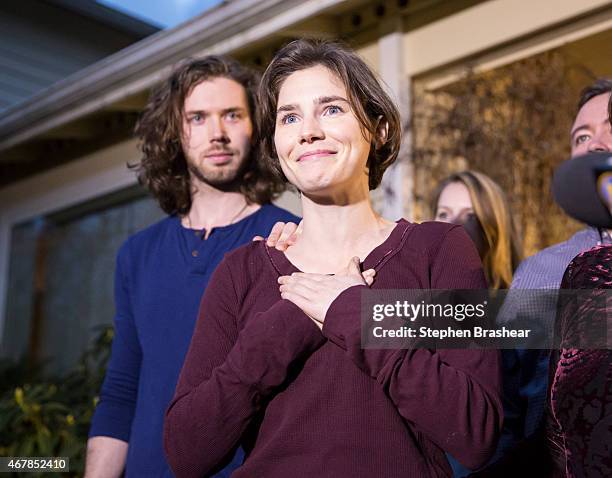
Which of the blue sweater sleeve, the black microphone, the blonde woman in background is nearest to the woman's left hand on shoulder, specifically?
the black microphone

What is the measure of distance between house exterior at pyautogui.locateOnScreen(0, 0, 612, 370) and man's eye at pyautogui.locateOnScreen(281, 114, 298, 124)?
1190 mm

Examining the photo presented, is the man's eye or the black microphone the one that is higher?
the man's eye

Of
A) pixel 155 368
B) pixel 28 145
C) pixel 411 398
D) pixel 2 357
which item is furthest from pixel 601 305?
pixel 2 357

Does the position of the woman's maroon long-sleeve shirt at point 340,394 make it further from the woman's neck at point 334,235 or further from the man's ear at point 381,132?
A: the man's ear at point 381,132

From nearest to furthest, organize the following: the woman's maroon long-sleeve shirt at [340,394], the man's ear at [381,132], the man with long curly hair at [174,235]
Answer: the woman's maroon long-sleeve shirt at [340,394] < the man's ear at [381,132] < the man with long curly hair at [174,235]

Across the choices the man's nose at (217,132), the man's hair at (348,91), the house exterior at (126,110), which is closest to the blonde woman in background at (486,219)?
the house exterior at (126,110)

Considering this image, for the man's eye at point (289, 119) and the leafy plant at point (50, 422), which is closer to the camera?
the man's eye at point (289, 119)

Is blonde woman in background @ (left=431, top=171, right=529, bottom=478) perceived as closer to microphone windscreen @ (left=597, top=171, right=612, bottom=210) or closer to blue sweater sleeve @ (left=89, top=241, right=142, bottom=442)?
blue sweater sleeve @ (left=89, top=241, right=142, bottom=442)

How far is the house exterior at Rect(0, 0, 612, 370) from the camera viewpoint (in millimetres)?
4195

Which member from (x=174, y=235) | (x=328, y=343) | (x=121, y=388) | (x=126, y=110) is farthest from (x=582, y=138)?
(x=126, y=110)

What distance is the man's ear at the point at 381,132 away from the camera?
1.64 meters

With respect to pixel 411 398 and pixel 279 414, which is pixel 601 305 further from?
pixel 279 414

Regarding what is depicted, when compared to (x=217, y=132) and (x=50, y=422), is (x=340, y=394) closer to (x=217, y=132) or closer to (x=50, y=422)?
(x=217, y=132)

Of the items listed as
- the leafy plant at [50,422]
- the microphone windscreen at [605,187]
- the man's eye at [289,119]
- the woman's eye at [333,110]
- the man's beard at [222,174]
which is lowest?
the leafy plant at [50,422]
